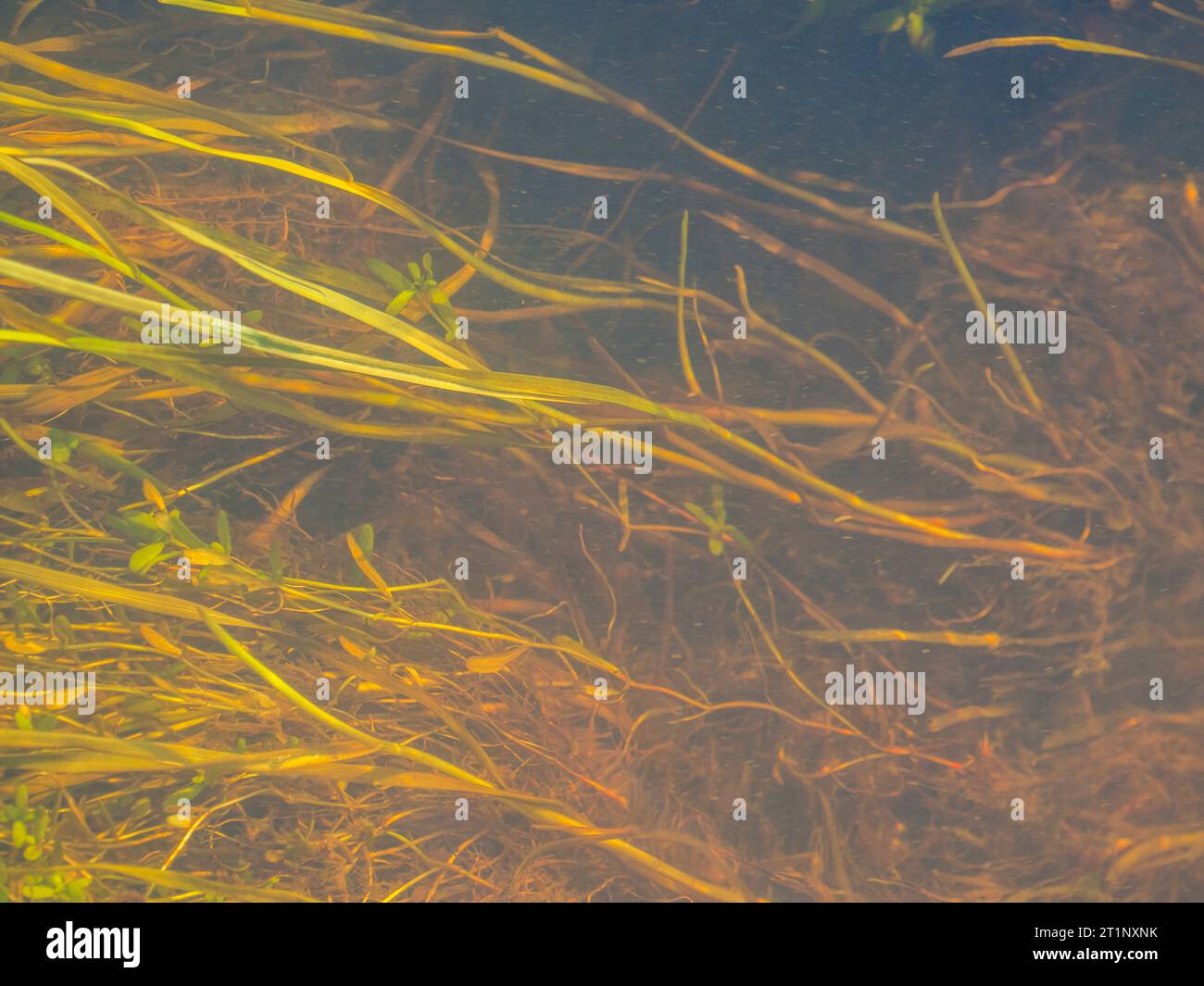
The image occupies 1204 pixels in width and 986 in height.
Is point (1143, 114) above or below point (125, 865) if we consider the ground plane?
above

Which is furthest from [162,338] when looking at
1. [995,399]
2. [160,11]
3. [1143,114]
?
[1143,114]

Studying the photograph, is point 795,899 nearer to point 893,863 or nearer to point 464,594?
point 893,863

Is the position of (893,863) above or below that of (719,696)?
below

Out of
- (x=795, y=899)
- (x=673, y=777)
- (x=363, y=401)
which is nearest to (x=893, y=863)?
(x=795, y=899)

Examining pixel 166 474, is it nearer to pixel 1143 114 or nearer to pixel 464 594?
pixel 464 594
